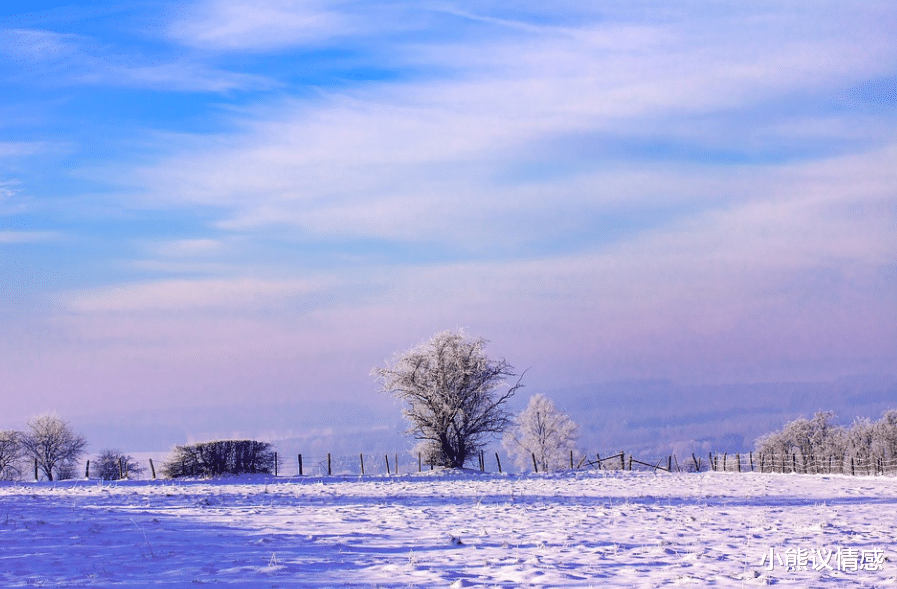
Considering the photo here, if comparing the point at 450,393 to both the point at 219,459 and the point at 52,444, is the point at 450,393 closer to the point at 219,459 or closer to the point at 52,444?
the point at 219,459

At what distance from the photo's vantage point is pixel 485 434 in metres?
48.7

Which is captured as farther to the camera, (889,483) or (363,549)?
(889,483)

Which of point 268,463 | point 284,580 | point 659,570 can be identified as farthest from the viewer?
point 268,463

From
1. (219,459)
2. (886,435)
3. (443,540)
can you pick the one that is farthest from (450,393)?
(886,435)

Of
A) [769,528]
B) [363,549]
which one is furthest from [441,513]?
[769,528]

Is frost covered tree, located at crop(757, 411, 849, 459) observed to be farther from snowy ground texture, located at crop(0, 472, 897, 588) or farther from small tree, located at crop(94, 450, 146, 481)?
snowy ground texture, located at crop(0, 472, 897, 588)

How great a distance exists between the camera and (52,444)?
247 feet

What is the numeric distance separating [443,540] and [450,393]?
34095mm

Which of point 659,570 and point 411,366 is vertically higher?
point 411,366

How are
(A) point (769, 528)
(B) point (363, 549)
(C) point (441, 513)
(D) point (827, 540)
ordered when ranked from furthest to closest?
Answer: (C) point (441, 513) < (A) point (769, 528) < (D) point (827, 540) < (B) point (363, 549)

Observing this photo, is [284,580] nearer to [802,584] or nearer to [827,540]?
[802,584]

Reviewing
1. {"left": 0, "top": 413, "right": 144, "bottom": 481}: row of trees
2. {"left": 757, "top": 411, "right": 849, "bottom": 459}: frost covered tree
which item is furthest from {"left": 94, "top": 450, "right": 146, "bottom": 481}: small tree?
{"left": 757, "top": 411, "right": 849, "bottom": 459}: frost covered tree

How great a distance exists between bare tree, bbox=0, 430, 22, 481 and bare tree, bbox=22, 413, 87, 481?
106 inches

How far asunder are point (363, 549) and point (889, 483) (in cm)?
2357
